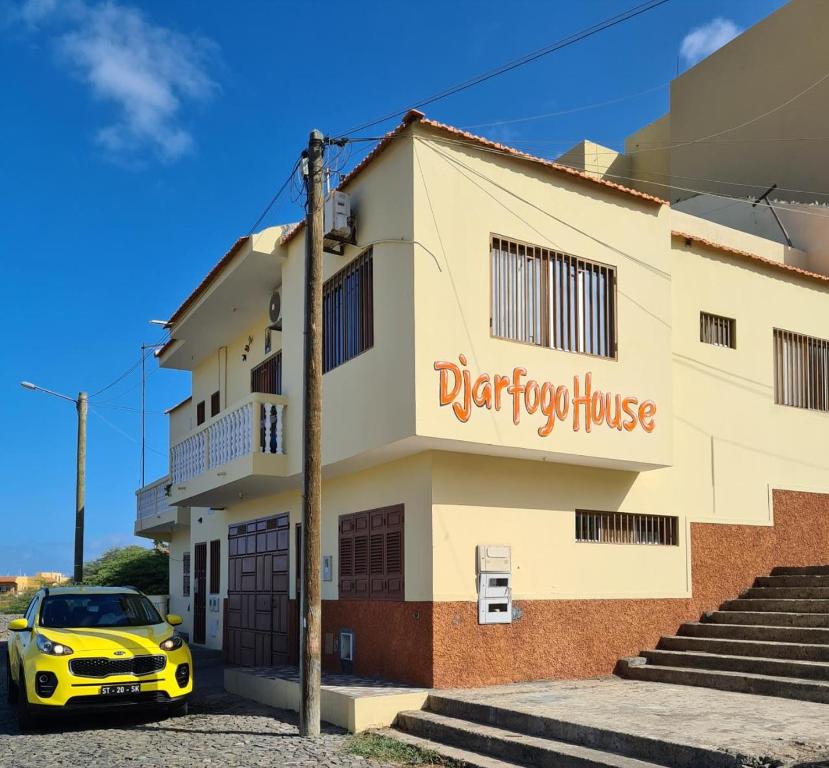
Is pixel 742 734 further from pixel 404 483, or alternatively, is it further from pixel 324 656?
pixel 324 656

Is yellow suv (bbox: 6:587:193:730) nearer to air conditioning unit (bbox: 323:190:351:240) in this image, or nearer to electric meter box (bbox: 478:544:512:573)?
electric meter box (bbox: 478:544:512:573)

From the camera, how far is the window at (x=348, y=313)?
12.4 metres

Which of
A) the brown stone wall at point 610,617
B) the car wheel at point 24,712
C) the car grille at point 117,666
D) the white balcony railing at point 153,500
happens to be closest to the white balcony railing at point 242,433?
the car grille at point 117,666

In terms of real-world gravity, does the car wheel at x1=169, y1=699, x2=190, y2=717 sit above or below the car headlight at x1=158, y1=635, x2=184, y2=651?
below

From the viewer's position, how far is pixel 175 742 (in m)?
10.1

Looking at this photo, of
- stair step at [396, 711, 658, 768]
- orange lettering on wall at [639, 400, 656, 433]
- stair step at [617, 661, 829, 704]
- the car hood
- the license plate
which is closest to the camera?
stair step at [396, 711, 658, 768]

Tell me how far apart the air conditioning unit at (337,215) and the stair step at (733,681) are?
22.3ft

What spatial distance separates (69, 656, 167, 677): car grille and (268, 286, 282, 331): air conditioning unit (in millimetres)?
6259

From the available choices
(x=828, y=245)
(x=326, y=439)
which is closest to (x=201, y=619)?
(x=326, y=439)

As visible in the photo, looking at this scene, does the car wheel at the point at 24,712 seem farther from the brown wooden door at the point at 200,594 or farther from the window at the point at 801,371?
the window at the point at 801,371

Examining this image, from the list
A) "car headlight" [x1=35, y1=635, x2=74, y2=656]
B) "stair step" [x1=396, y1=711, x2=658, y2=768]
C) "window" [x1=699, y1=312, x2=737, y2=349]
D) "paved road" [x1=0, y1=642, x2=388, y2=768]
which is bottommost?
"paved road" [x1=0, y1=642, x2=388, y2=768]

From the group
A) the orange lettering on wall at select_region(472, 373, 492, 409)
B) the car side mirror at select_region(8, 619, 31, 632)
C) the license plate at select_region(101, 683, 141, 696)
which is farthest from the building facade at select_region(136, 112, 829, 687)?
the car side mirror at select_region(8, 619, 31, 632)

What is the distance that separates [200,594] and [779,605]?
42.7 ft

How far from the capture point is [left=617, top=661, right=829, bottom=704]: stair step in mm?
10250
